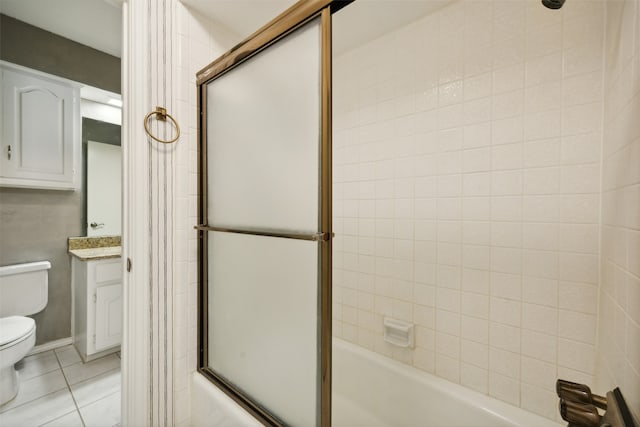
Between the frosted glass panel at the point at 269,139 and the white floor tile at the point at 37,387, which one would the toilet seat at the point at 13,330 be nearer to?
the white floor tile at the point at 37,387

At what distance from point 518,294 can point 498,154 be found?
2.06 feet

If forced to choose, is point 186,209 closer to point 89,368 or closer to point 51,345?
point 89,368

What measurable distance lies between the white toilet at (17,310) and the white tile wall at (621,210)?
2733 millimetres

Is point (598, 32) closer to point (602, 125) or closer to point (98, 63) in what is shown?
point (602, 125)

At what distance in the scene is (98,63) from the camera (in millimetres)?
2301

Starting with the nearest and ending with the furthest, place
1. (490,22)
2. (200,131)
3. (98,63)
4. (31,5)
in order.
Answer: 1. (490,22)
2. (200,131)
3. (31,5)
4. (98,63)

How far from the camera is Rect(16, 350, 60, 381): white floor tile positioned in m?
1.96

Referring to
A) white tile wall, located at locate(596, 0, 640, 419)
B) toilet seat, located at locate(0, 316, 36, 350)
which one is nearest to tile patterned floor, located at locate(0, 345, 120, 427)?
toilet seat, located at locate(0, 316, 36, 350)

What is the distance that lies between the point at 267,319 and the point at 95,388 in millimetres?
1745

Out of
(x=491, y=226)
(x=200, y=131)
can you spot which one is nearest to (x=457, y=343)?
(x=491, y=226)

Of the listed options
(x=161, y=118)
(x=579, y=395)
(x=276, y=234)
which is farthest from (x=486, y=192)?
(x=161, y=118)

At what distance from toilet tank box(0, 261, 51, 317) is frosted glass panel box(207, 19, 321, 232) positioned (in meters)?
1.89

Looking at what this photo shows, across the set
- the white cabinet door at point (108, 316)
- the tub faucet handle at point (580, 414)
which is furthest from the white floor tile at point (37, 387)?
the tub faucet handle at point (580, 414)

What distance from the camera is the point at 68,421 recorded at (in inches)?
61.7
